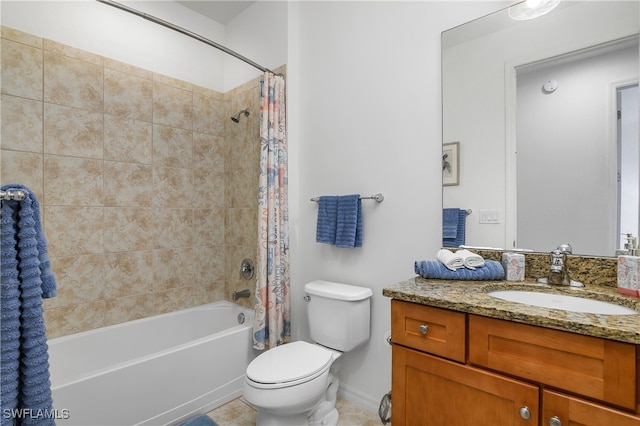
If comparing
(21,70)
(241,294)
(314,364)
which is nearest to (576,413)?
(314,364)

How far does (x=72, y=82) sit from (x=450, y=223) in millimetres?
2407

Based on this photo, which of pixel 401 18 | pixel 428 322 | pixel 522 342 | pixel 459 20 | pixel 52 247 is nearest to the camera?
pixel 522 342

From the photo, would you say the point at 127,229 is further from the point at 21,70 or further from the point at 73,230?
the point at 21,70

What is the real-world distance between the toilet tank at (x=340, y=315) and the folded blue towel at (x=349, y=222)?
273 millimetres

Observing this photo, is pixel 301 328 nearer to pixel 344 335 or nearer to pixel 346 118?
pixel 344 335

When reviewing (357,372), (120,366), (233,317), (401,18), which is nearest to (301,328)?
(357,372)

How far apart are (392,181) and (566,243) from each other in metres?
0.83

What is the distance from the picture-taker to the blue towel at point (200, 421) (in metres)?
1.72

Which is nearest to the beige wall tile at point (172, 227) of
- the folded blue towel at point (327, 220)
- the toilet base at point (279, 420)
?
the folded blue towel at point (327, 220)

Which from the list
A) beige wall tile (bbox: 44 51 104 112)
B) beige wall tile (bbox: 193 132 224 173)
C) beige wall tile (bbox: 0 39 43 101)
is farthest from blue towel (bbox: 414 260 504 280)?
beige wall tile (bbox: 0 39 43 101)

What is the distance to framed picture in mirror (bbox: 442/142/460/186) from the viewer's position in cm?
154

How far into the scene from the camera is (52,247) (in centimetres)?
191

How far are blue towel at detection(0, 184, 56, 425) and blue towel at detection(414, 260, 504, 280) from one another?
4.34ft

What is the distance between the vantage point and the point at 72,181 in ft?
6.50
